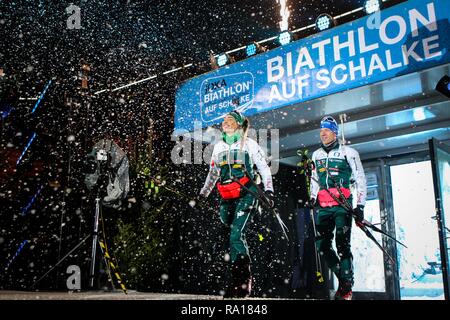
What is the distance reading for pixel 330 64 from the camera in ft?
16.0

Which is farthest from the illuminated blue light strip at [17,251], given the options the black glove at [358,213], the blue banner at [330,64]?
the black glove at [358,213]

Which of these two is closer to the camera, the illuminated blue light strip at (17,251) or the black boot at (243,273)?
the black boot at (243,273)

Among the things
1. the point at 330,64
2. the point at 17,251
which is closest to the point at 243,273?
the point at 330,64

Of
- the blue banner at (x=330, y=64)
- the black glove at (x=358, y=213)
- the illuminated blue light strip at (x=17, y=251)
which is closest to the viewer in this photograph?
the blue banner at (x=330, y=64)

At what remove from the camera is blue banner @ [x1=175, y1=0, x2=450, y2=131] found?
13.6 ft

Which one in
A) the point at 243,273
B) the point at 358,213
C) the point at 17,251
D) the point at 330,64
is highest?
the point at 330,64

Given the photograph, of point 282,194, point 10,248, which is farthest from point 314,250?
point 10,248

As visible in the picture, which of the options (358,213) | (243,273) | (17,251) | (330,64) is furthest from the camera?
(17,251)

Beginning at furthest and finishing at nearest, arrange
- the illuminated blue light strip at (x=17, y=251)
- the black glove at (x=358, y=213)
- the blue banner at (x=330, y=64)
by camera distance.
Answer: the illuminated blue light strip at (x=17, y=251) → the black glove at (x=358, y=213) → the blue banner at (x=330, y=64)

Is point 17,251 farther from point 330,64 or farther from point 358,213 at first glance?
point 330,64

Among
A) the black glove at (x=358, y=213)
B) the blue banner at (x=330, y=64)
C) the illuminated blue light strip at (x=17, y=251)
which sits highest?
the blue banner at (x=330, y=64)

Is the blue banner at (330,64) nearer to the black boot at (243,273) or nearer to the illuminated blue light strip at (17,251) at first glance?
the black boot at (243,273)

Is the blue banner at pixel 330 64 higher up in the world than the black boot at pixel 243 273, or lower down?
higher up

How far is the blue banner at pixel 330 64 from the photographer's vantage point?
415 centimetres
